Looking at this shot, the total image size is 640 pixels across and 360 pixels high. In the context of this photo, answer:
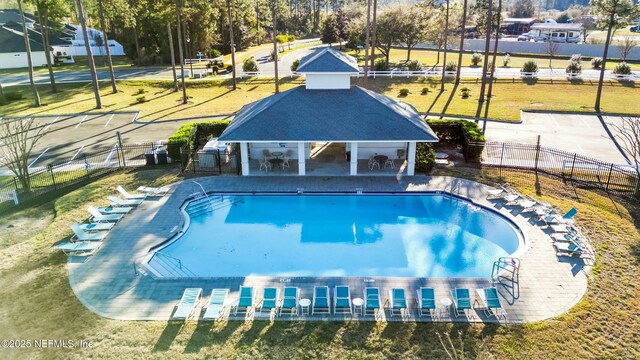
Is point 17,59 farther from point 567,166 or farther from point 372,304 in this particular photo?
point 567,166

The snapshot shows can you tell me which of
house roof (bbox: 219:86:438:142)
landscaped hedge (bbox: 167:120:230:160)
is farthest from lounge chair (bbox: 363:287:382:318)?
landscaped hedge (bbox: 167:120:230:160)

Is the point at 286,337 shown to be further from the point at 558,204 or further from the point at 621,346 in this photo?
the point at 558,204

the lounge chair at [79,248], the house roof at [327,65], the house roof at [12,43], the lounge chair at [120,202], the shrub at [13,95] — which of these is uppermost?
the house roof at [12,43]

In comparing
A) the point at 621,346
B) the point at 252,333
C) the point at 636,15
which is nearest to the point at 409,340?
the point at 252,333

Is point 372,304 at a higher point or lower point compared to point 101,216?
lower

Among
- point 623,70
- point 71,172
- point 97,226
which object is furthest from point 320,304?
point 623,70

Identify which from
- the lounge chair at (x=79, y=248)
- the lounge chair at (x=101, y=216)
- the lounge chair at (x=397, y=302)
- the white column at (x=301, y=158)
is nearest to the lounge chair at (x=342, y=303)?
the lounge chair at (x=397, y=302)

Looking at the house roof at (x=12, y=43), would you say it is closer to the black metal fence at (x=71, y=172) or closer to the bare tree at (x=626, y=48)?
the black metal fence at (x=71, y=172)
